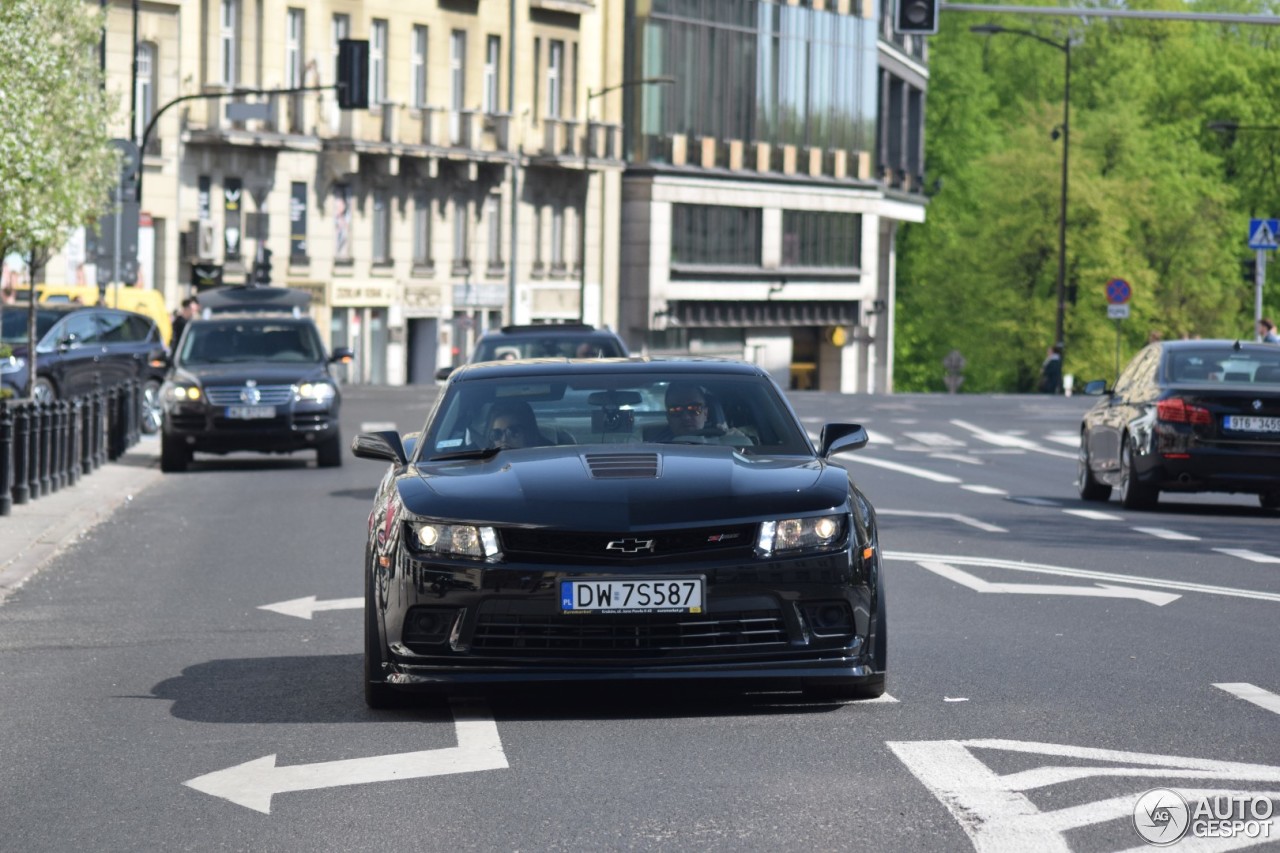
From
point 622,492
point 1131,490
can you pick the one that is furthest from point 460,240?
point 622,492

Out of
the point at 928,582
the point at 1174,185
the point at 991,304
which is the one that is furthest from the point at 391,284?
the point at 928,582

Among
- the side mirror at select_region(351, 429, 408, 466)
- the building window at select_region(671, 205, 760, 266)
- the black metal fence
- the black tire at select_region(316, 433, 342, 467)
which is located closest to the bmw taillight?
the black metal fence

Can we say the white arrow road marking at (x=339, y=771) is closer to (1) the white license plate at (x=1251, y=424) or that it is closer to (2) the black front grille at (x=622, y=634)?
(2) the black front grille at (x=622, y=634)

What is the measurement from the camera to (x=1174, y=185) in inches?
3440

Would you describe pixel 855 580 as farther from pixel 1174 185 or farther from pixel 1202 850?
pixel 1174 185

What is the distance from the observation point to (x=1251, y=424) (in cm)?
2147

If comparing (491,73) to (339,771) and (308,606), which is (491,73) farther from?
(339,771)

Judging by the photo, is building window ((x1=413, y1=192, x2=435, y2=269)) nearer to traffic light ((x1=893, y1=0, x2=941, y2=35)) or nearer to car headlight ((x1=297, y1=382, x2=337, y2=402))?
traffic light ((x1=893, y1=0, x2=941, y2=35))

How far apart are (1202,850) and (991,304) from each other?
79230 millimetres

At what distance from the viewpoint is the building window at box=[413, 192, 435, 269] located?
238ft

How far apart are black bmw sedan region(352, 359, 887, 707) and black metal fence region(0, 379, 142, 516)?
39.1ft

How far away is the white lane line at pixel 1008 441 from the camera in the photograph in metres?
35.8

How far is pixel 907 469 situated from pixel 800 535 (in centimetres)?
2071

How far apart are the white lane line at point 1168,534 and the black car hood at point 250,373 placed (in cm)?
1187
